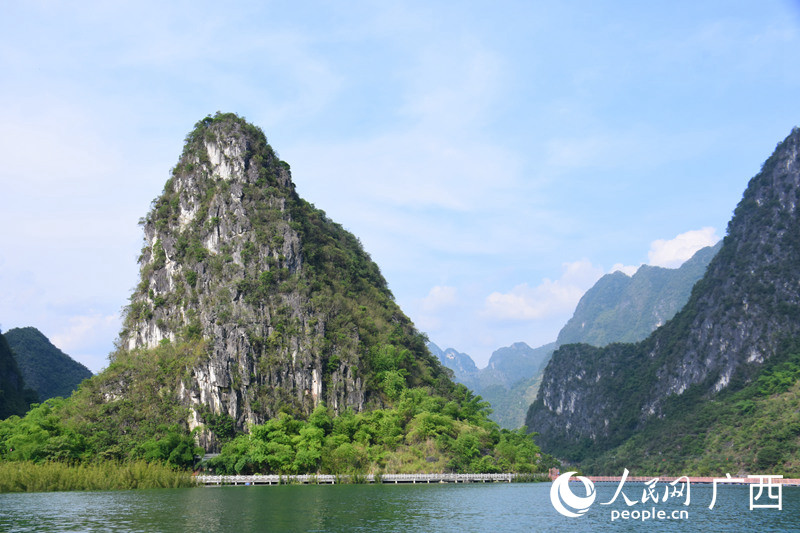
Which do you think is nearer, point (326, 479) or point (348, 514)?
point (348, 514)

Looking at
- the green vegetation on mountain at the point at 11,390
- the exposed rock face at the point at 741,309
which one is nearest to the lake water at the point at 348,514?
the green vegetation on mountain at the point at 11,390

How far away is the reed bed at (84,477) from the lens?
190ft

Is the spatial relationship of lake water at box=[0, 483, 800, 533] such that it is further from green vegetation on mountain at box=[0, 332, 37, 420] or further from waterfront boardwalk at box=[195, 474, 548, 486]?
green vegetation on mountain at box=[0, 332, 37, 420]

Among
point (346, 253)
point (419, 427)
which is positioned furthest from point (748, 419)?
point (346, 253)

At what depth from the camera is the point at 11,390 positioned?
128 m

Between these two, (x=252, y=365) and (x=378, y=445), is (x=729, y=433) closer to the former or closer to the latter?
(x=378, y=445)

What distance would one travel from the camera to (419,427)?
3172 inches

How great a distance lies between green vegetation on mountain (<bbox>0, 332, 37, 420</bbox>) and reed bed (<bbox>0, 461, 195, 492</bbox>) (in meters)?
65.8

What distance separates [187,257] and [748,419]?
97.0 meters

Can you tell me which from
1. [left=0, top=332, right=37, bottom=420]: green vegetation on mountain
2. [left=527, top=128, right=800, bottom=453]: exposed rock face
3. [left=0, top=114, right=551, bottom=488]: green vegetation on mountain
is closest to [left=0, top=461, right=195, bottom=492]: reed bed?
[left=0, top=114, right=551, bottom=488]: green vegetation on mountain

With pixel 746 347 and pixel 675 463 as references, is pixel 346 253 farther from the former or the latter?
pixel 746 347

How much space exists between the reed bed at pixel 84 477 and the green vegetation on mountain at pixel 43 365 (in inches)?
4388

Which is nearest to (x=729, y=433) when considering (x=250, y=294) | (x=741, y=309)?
(x=741, y=309)

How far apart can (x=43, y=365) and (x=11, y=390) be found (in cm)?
4715
